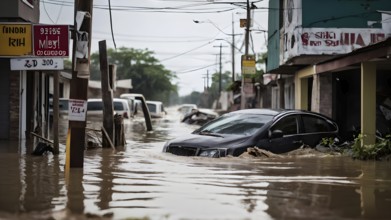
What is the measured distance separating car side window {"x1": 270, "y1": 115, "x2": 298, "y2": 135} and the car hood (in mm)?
970

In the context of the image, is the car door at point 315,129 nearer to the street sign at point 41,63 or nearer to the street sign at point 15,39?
the street sign at point 41,63

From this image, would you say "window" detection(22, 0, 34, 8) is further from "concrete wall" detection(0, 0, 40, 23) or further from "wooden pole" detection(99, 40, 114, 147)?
"wooden pole" detection(99, 40, 114, 147)

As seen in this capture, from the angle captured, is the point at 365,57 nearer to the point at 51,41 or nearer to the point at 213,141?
the point at 213,141

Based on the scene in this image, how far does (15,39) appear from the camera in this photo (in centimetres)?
1384

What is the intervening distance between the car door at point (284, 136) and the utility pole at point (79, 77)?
398cm

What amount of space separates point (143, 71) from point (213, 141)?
228 ft

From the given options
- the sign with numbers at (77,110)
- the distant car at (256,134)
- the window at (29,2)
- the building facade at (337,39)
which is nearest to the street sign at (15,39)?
the window at (29,2)

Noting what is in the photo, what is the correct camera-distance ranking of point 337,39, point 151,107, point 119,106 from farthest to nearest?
1. point 151,107
2. point 119,106
3. point 337,39

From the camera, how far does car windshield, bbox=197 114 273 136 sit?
11.6 meters

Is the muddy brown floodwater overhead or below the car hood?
below

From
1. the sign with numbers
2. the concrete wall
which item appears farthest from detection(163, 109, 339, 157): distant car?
the concrete wall

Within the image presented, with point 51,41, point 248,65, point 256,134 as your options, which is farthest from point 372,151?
point 248,65

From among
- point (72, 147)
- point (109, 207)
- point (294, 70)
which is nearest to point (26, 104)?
point (72, 147)

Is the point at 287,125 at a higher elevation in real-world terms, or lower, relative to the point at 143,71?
lower
